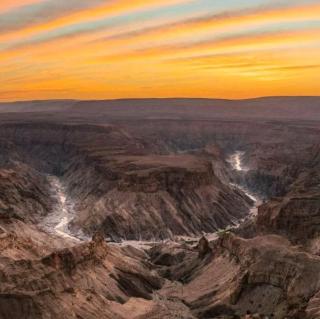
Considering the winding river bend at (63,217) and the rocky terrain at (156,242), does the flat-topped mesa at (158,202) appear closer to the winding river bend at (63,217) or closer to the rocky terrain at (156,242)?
the rocky terrain at (156,242)

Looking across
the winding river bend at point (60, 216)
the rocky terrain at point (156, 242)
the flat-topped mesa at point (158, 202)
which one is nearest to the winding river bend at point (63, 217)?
the winding river bend at point (60, 216)

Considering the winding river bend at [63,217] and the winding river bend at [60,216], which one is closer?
the winding river bend at [63,217]

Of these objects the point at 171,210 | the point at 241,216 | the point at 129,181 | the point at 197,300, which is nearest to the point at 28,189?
the point at 129,181

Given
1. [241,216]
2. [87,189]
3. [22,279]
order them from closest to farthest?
[22,279], [241,216], [87,189]

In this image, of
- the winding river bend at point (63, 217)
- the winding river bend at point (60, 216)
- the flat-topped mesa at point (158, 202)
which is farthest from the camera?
the flat-topped mesa at point (158, 202)

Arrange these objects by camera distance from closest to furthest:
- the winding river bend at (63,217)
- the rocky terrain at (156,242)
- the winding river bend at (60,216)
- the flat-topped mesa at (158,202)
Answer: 1. the rocky terrain at (156,242)
2. the winding river bend at (63,217)
3. the winding river bend at (60,216)
4. the flat-topped mesa at (158,202)

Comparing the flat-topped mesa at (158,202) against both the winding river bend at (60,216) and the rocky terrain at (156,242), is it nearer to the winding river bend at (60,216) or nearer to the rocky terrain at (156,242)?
the rocky terrain at (156,242)

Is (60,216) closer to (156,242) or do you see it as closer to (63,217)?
(63,217)

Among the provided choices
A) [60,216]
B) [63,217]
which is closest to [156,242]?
[63,217]

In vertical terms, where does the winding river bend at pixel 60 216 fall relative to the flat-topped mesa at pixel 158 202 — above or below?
below

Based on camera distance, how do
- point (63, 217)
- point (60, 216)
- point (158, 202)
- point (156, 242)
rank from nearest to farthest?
point (156, 242)
point (158, 202)
point (63, 217)
point (60, 216)

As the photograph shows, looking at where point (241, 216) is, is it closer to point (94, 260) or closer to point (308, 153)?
point (308, 153)
